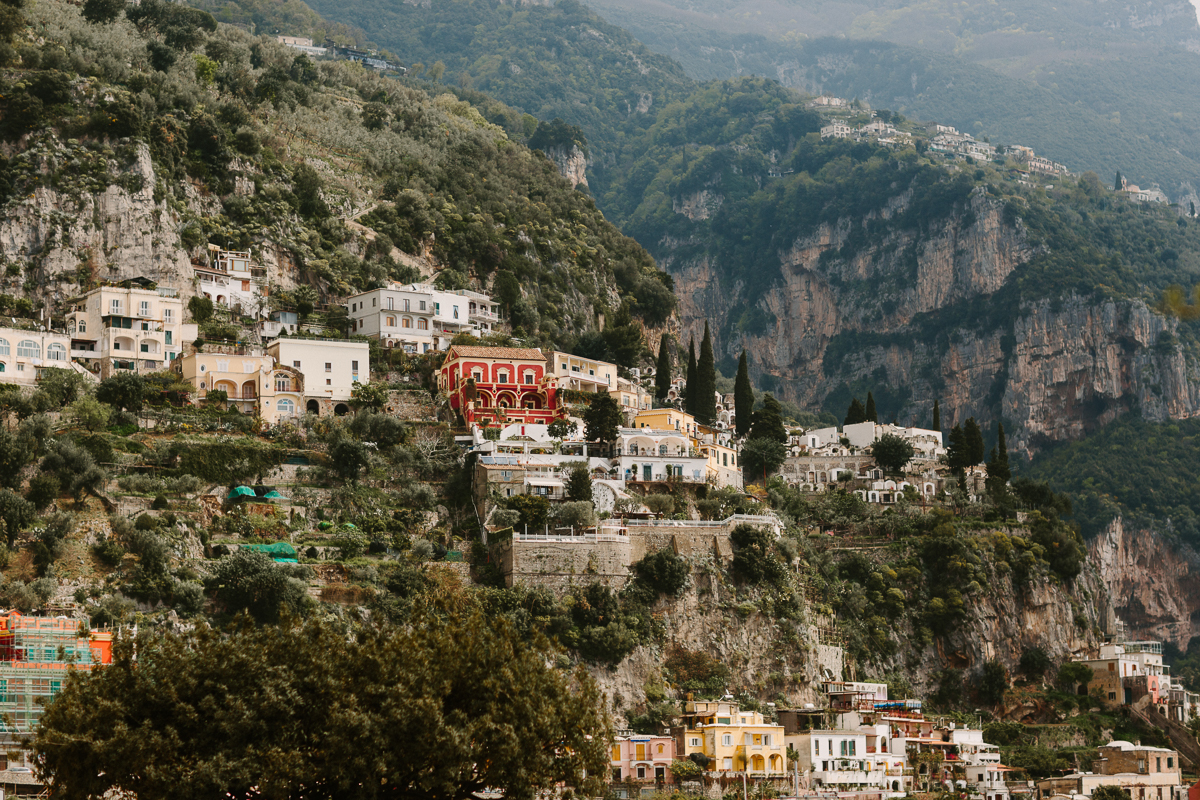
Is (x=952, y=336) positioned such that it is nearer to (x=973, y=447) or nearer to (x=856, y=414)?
(x=856, y=414)

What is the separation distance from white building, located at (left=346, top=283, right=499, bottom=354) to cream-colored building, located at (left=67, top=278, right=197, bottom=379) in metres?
11.9

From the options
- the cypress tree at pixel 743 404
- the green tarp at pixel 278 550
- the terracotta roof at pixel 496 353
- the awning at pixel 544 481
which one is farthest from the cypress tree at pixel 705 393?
the green tarp at pixel 278 550

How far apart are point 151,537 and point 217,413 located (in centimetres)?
1423

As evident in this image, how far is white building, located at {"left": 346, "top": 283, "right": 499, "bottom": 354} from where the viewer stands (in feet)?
296

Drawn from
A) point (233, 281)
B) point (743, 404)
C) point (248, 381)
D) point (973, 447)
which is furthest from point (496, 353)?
point (973, 447)

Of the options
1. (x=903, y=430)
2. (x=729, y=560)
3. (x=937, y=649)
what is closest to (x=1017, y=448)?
(x=903, y=430)

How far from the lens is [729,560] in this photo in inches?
2911

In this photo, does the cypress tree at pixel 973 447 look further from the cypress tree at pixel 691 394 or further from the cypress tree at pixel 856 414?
the cypress tree at pixel 691 394

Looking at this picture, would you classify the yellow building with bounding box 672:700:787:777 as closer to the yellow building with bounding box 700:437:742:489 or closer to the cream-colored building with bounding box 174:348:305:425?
the yellow building with bounding box 700:437:742:489

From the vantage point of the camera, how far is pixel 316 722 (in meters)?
41.7

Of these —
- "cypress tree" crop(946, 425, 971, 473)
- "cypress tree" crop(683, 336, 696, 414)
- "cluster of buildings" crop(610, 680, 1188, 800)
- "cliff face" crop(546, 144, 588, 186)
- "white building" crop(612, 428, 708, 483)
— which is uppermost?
"cliff face" crop(546, 144, 588, 186)

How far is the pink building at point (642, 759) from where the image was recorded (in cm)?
6306

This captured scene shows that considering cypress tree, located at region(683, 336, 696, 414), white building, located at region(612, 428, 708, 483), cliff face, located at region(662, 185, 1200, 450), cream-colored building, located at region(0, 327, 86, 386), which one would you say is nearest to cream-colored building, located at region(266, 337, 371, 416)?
cream-colored building, located at region(0, 327, 86, 386)

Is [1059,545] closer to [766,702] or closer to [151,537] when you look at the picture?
[766,702]
